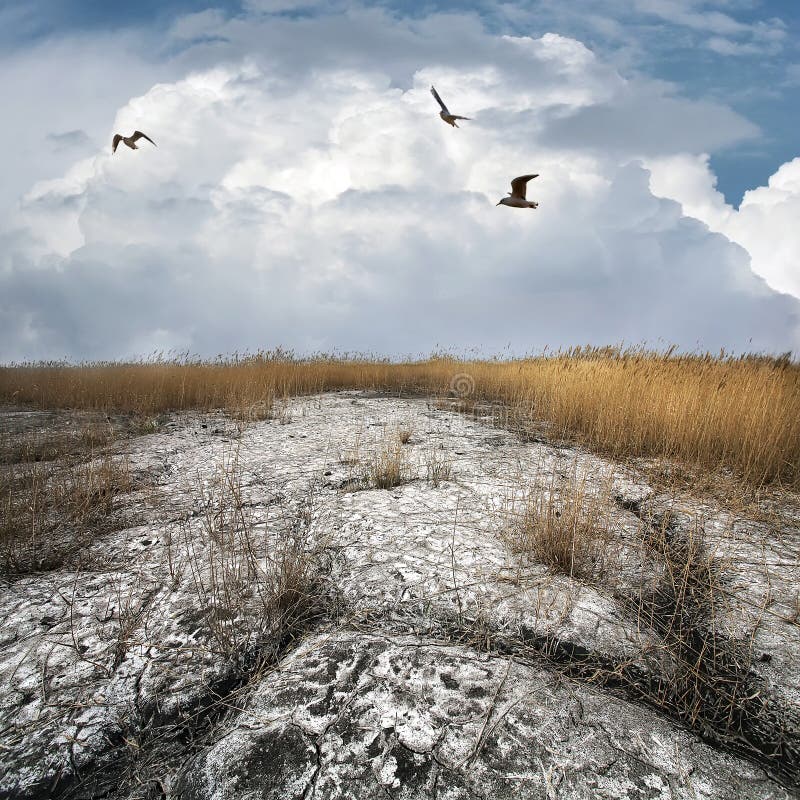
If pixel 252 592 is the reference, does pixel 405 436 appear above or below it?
above

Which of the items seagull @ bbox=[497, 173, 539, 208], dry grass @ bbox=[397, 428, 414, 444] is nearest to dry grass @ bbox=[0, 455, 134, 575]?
dry grass @ bbox=[397, 428, 414, 444]

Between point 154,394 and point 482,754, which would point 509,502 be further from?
Answer: point 154,394

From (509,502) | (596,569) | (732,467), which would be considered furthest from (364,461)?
(732,467)

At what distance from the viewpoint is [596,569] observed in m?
2.19

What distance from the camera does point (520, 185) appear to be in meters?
3.71

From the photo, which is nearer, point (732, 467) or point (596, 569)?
point (596, 569)

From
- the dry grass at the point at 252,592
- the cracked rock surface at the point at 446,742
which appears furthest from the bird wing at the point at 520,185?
the cracked rock surface at the point at 446,742

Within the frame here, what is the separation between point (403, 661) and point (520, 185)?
337cm

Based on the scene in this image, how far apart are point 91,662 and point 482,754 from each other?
1.32 metres

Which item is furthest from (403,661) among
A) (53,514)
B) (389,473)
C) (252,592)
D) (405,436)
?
(405,436)

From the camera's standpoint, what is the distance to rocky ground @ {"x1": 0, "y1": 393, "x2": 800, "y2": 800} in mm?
1258

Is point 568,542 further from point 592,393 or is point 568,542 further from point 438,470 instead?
point 592,393

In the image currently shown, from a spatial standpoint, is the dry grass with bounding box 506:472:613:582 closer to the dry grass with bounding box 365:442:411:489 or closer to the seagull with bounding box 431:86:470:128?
the dry grass with bounding box 365:442:411:489

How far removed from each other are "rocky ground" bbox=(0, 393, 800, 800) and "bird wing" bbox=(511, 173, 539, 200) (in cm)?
234
